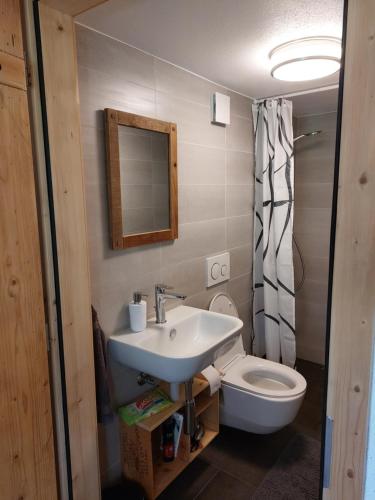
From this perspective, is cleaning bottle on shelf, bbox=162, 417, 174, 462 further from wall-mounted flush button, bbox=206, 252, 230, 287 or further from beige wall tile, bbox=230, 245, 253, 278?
beige wall tile, bbox=230, 245, 253, 278

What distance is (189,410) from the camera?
1860 millimetres

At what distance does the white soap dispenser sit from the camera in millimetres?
1710

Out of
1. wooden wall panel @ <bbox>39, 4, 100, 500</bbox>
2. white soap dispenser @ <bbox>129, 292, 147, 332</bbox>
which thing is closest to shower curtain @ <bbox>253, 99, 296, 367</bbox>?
white soap dispenser @ <bbox>129, 292, 147, 332</bbox>

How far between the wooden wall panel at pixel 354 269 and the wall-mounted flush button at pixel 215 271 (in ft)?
5.26

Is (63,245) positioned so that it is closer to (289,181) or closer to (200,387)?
(200,387)

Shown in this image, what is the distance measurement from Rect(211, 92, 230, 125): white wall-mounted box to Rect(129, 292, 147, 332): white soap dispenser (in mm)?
1248

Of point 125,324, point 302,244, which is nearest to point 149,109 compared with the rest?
point 125,324

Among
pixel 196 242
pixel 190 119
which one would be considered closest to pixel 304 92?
pixel 190 119

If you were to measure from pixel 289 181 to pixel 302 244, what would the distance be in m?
0.85

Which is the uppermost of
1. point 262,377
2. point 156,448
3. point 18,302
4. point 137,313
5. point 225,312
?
point 18,302

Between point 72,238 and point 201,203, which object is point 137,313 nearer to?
point 72,238

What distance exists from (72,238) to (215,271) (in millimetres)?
1306

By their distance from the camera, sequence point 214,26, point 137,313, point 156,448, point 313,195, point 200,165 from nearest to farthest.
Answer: point 214,26 → point 137,313 → point 156,448 → point 200,165 → point 313,195

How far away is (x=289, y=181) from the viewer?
2572 millimetres
